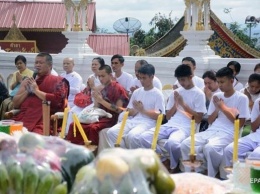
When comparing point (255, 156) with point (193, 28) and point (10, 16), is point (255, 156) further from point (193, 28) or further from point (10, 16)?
point (10, 16)

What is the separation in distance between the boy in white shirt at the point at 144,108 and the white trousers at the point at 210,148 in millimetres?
647

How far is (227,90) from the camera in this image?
17.3 ft

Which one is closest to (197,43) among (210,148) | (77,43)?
(77,43)

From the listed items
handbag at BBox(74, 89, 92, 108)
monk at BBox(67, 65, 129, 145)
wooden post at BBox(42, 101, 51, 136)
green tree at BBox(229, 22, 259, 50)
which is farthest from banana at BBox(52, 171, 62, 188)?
green tree at BBox(229, 22, 259, 50)

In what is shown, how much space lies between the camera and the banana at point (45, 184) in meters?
1.48

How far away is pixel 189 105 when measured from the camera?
18.6 ft

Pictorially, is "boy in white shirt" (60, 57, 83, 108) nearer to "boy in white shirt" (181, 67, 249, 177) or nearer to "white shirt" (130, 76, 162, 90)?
"white shirt" (130, 76, 162, 90)

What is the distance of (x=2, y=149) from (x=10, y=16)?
51.8ft

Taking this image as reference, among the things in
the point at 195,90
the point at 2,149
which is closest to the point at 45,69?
the point at 195,90

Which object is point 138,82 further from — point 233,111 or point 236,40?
point 236,40

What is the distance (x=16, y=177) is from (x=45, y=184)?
0.25ft

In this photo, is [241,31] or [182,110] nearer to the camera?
[182,110]

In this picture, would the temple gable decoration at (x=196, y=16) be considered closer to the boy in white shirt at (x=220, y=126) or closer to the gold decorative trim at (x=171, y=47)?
the gold decorative trim at (x=171, y=47)

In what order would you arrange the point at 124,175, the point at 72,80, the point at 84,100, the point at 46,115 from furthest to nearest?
the point at 72,80
the point at 84,100
the point at 46,115
the point at 124,175
